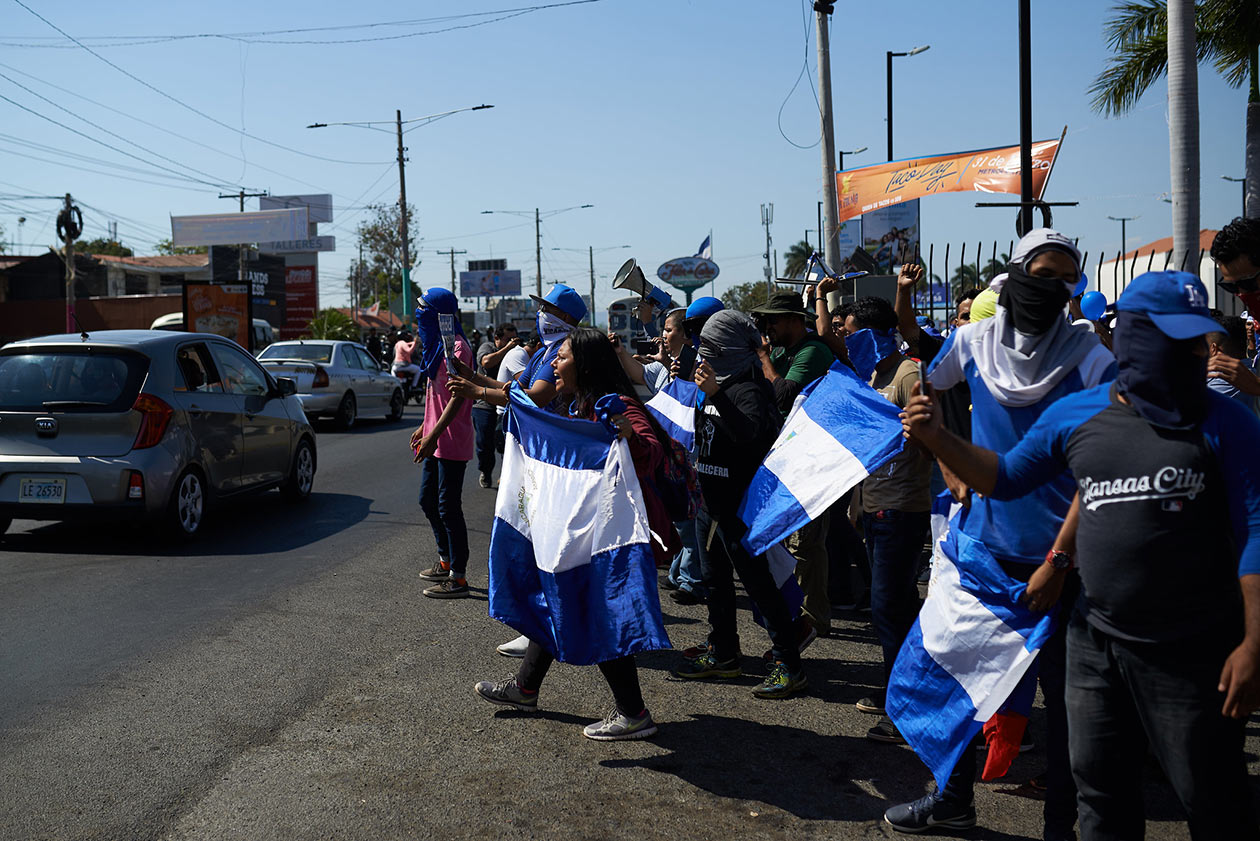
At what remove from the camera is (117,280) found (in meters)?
59.9

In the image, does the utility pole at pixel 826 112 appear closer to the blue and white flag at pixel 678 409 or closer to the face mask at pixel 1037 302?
the blue and white flag at pixel 678 409

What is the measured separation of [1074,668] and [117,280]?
212 ft

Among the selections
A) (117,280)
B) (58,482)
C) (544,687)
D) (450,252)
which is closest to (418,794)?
(544,687)

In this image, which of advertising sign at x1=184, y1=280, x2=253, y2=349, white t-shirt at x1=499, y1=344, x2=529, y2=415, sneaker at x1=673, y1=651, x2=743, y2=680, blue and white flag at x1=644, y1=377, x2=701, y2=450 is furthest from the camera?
advertising sign at x1=184, y1=280, x2=253, y2=349

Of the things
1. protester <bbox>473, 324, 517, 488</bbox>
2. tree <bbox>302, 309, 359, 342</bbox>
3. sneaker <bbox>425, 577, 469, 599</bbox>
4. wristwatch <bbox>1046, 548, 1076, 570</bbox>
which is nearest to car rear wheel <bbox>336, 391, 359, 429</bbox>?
protester <bbox>473, 324, 517, 488</bbox>

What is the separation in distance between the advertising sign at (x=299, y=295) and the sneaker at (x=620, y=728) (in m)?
72.6

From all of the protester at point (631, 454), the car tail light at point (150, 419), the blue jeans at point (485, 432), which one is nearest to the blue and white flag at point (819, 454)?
the protester at point (631, 454)

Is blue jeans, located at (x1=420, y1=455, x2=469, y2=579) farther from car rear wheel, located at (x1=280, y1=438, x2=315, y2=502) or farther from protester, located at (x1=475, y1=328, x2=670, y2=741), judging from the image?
car rear wheel, located at (x1=280, y1=438, x2=315, y2=502)

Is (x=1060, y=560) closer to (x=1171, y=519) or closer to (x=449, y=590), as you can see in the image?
(x=1171, y=519)

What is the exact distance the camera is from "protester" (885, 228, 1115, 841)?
3.48 meters

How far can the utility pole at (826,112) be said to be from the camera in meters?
15.3

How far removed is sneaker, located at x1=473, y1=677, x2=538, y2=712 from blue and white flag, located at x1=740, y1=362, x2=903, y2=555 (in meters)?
1.26

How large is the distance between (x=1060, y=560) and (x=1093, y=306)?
525 centimetres

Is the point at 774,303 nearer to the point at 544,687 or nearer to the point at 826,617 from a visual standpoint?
the point at 826,617
